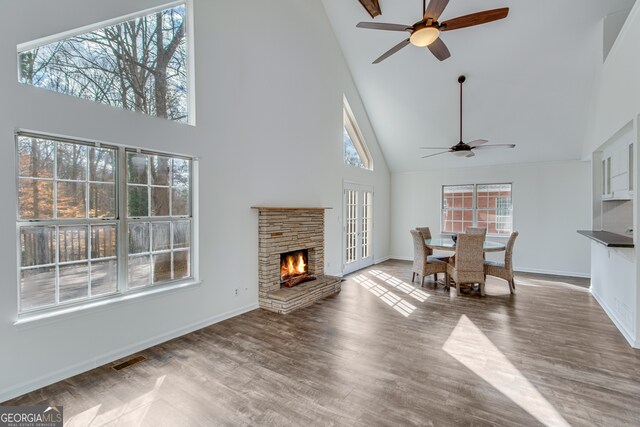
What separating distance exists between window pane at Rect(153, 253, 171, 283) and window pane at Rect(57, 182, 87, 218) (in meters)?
0.85

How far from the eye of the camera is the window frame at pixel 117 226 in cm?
247

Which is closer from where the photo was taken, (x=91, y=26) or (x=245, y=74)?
(x=91, y=26)

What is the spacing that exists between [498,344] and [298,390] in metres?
2.31

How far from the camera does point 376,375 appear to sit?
270 centimetres

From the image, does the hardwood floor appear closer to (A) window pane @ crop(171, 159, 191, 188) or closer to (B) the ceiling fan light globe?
(A) window pane @ crop(171, 159, 191, 188)

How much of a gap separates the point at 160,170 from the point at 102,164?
564 millimetres

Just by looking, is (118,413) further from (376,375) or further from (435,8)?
(435,8)

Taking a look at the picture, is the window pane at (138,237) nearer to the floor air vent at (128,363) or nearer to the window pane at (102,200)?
the window pane at (102,200)

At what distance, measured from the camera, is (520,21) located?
4.61m

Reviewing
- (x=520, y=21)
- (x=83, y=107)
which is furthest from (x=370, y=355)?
(x=520, y=21)

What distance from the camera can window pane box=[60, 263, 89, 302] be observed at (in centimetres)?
271

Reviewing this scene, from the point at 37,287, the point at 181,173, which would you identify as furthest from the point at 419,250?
the point at 37,287

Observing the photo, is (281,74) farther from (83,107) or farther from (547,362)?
(547,362)

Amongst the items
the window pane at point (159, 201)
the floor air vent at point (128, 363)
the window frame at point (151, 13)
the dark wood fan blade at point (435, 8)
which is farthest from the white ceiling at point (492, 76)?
the floor air vent at point (128, 363)
